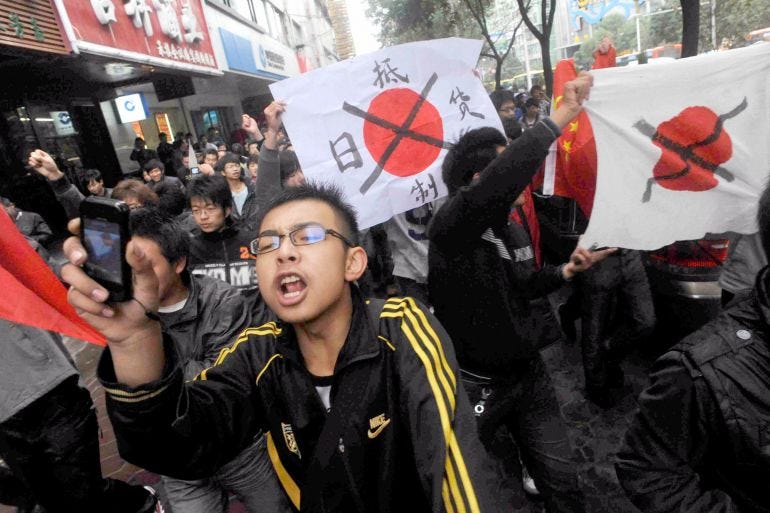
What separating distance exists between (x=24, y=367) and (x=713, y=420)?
99.7 inches

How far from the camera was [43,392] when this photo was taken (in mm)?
2219

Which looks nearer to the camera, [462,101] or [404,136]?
[404,136]

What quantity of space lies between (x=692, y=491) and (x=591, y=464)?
1.63m

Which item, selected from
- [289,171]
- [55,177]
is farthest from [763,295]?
[55,177]

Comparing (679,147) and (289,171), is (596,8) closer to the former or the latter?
(289,171)

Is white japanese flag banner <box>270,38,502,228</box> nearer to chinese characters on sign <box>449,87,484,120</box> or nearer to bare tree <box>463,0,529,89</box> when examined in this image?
chinese characters on sign <box>449,87,484,120</box>

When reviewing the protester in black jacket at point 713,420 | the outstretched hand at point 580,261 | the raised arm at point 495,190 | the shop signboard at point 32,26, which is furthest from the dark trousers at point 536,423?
A: the shop signboard at point 32,26

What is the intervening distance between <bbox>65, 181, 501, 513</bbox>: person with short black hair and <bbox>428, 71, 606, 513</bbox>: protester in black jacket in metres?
0.61

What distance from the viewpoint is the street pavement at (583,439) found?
261cm

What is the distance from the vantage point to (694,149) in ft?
8.63

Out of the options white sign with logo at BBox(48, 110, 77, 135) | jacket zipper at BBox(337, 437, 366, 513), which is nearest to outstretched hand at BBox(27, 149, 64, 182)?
jacket zipper at BBox(337, 437, 366, 513)

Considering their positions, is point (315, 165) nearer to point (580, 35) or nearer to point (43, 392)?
point (43, 392)

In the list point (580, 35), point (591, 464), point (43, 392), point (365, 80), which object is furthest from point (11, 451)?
point (580, 35)

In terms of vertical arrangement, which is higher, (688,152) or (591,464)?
(688,152)
